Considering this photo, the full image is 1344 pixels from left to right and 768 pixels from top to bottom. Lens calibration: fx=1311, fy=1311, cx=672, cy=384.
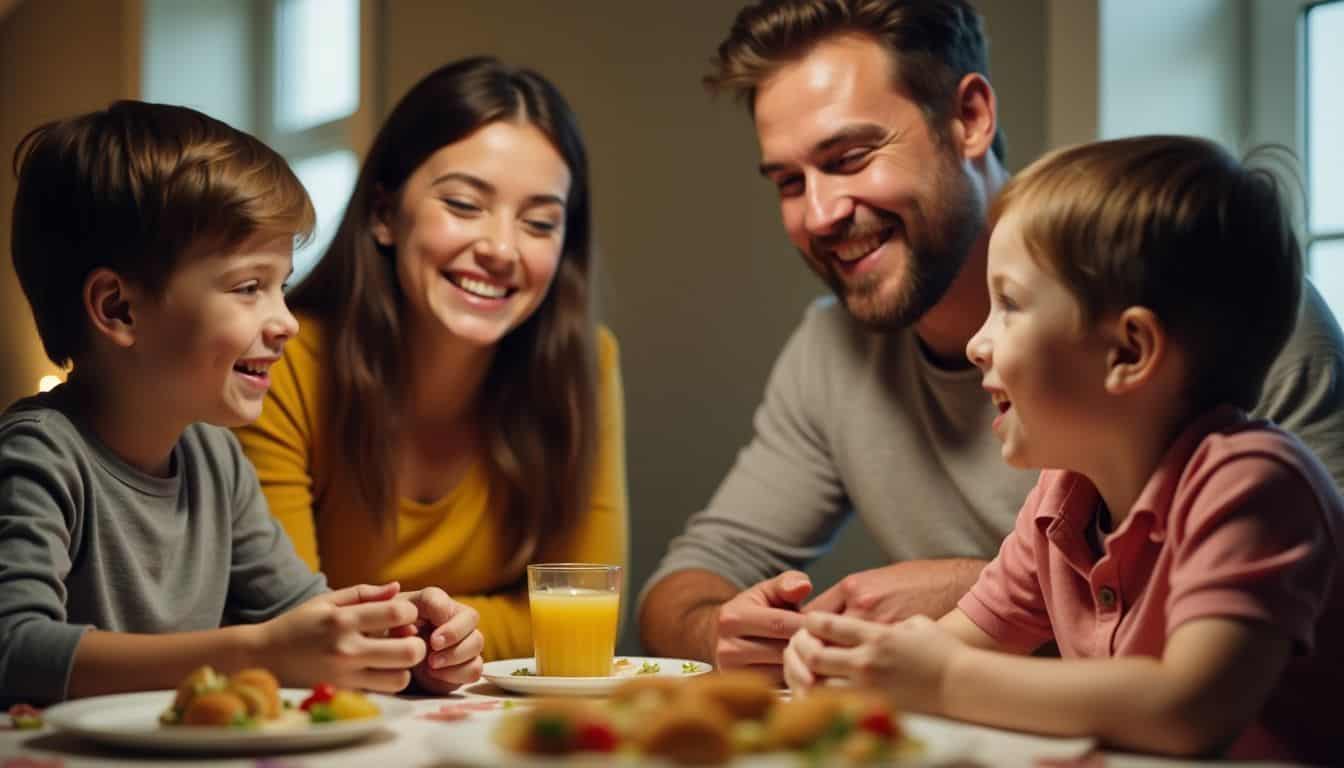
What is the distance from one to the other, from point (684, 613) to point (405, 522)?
519mm

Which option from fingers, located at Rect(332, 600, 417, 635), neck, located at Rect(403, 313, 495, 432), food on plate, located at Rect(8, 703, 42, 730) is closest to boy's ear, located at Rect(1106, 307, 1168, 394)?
fingers, located at Rect(332, 600, 417, 635)

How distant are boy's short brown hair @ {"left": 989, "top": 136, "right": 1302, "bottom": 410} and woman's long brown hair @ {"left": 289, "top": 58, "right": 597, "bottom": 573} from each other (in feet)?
4.32

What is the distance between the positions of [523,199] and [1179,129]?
1173mm

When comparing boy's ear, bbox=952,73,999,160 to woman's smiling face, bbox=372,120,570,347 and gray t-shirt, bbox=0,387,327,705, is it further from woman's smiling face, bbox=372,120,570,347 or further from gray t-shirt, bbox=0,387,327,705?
gray t-shirt, bbox=0,387,327,705

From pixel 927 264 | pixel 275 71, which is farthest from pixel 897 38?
pixel 275 71

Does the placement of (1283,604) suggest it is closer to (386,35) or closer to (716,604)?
(716,604)

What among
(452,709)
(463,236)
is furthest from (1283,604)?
(463,236)

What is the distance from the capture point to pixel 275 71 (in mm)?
4648

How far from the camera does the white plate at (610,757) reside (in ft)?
2.36

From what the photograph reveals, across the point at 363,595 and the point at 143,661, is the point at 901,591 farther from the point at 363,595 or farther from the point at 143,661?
the point at 143,661

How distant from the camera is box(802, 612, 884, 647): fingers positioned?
97 cm

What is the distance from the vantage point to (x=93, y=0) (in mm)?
4875

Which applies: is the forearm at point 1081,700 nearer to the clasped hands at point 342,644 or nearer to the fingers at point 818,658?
the fingers at point 818,658

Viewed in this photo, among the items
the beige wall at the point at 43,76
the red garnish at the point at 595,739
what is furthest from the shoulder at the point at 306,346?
the beige wall at the point at 43,76
